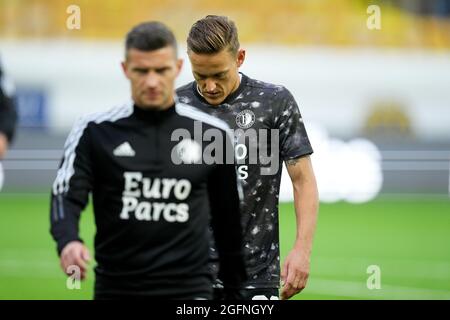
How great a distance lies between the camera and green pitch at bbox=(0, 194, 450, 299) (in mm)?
10781

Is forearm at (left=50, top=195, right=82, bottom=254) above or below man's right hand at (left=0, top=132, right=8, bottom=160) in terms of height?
below

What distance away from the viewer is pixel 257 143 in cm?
572

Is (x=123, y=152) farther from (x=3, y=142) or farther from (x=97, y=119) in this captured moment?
(x=3, y=142)

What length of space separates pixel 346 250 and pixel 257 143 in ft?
25.8

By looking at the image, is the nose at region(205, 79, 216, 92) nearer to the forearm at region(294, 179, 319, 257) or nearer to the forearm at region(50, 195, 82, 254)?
the forearm at region(294, 179, 319, 257)

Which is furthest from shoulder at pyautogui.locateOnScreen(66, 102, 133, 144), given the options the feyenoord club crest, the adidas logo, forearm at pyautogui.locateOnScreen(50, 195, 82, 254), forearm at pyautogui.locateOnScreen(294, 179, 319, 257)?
forearm at pyautogui.locateOnScreen(294, 179, 319, 257)

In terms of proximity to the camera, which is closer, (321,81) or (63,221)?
(63,221)

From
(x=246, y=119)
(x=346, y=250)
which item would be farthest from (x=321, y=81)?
(x=246, y=119)

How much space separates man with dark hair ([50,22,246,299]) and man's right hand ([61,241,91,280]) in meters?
0.10

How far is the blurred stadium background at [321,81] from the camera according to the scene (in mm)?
17625

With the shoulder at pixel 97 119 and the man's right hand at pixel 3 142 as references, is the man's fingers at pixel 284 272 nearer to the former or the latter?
the shoulder at pixel 97 119
